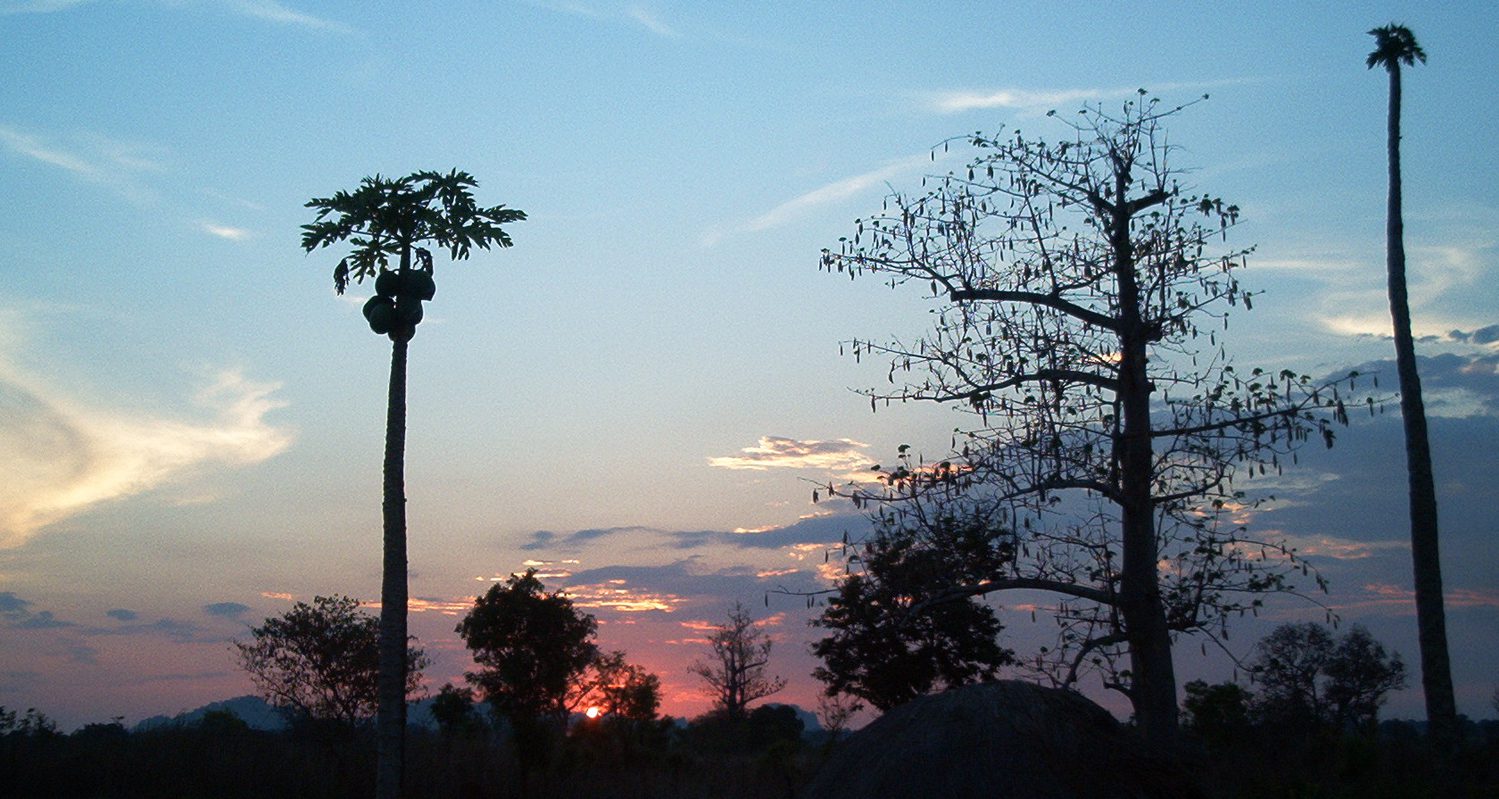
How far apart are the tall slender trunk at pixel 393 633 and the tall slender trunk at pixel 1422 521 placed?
641 inches

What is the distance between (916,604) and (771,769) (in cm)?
2389

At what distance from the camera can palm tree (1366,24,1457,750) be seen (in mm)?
16125

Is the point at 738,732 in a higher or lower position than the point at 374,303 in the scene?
lower

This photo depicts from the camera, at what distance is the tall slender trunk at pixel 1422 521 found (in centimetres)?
1612

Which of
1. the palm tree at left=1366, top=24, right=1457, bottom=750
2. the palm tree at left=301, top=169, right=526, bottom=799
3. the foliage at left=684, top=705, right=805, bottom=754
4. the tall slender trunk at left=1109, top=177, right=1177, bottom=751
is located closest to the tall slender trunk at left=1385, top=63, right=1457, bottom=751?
the palm tree at left=1366, top=24, right=1457, bottom=750

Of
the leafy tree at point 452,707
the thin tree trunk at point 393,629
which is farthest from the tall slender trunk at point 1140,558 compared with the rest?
the leafy tree at point 452,707

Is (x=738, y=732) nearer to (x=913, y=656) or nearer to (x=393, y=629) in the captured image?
(x=913, y=656)

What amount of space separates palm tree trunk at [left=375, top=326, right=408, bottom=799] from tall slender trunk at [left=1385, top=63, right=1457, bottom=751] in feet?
53.4

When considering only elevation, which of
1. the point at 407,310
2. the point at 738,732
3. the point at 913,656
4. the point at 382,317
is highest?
the point at 407,310

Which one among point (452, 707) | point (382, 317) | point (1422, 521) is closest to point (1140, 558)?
point (1422, 521)

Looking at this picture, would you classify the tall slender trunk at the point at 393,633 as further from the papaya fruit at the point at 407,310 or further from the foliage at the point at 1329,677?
the foliage at the point at 1329,677

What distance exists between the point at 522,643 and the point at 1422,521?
29.3m

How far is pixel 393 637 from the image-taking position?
2062cm

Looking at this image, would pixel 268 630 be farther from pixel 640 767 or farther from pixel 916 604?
pixel 916 604
